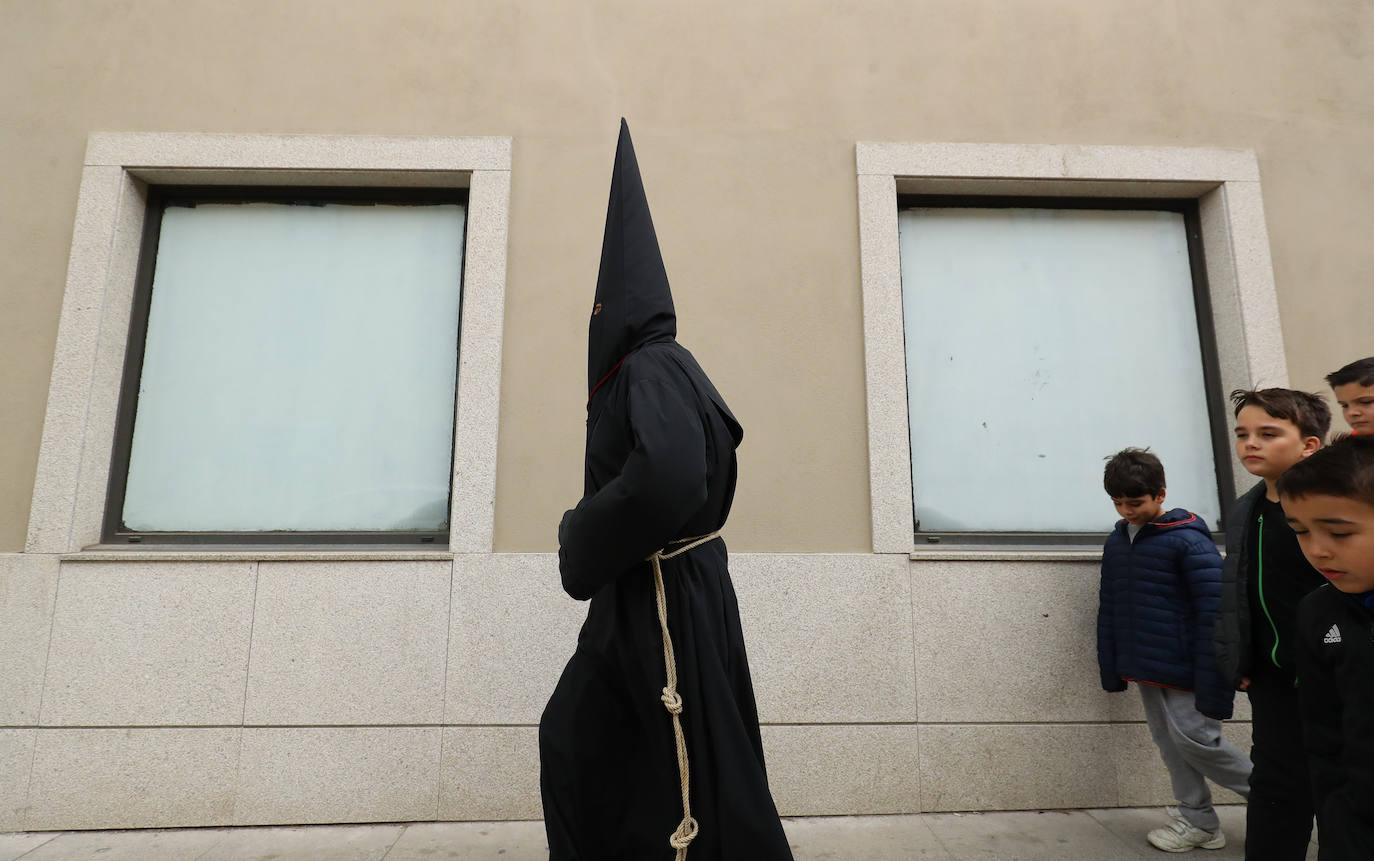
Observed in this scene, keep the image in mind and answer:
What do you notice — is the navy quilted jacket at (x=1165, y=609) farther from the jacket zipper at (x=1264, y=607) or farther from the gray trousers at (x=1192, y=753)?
the jacket zipper at (x=1264, y=607)

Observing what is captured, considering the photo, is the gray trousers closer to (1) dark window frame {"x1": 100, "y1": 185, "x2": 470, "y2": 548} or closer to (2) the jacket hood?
(2) the jacket hood

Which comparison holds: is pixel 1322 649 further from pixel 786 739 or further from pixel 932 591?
pixel 786 739

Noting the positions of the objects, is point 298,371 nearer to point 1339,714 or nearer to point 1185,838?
point 1339,714

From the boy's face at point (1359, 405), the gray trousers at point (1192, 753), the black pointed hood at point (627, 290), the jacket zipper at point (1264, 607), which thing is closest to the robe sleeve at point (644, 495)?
the black pointed hood at point (627, 290)

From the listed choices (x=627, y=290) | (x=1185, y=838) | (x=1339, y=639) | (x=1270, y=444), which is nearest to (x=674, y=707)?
(x=627, y=290)

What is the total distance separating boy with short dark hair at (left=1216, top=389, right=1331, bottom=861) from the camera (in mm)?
2424

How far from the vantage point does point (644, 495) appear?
1.85 m

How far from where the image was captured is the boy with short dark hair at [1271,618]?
2424 millimetres

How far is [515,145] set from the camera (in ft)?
13.5

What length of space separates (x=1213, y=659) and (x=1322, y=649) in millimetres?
1533

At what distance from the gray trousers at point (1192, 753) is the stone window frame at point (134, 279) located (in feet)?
10.4

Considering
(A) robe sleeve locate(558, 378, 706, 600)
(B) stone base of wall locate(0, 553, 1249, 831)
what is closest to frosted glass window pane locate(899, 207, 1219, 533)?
(B) stone base of wall locate(0, 553, 1249, 831)

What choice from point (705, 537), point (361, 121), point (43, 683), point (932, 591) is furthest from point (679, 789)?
point (361, 121)

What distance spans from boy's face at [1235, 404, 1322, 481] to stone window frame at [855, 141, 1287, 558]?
134 cm
